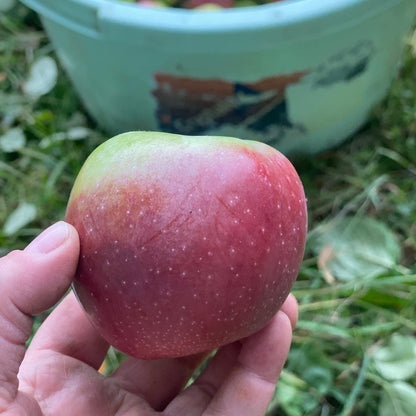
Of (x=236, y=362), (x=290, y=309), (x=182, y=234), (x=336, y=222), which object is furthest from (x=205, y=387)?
(x=336, y=222)

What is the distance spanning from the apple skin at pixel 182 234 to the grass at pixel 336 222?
43 cm

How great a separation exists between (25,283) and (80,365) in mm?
230

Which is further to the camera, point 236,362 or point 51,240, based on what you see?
point 236,362

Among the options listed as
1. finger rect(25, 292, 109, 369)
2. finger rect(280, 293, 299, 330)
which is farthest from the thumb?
finger rect(280, 293, 299, 330)

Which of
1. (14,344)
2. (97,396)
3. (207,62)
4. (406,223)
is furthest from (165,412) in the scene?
(406,223)

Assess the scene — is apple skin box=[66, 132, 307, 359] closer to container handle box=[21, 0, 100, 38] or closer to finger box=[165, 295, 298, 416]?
finger box=[165, 295, 298, 416]

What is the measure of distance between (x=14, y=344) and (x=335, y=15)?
691 millimetres

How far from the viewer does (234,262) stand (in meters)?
0.59

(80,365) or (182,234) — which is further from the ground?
(182,234)

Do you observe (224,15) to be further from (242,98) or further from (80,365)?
(80,365)

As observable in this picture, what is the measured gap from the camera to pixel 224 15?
908 millimetres

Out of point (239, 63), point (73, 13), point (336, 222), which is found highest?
point (73, 13)

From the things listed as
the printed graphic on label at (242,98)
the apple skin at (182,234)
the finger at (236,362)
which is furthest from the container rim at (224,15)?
the finger at (236,362)

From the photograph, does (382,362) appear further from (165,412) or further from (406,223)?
(165,412)
